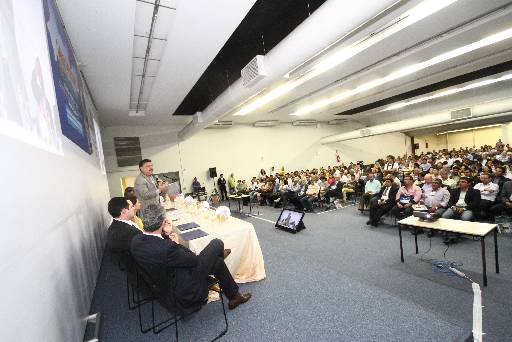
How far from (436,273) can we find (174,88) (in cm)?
612

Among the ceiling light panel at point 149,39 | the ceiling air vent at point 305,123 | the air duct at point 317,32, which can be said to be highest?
the ceiling light panel at point 149,39

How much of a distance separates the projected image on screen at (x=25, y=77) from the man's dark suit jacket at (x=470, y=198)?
5.84 metres

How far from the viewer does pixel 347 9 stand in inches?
101

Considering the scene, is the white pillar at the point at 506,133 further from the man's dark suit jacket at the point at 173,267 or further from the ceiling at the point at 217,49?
the man's dark suit jacket at the point at 173,267

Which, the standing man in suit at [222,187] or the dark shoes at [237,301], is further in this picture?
the standing man in suit at [222,187]

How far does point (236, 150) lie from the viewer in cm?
1277

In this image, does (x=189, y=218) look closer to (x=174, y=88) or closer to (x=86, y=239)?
(x=86, y=239)

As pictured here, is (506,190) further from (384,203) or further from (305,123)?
(305,123)

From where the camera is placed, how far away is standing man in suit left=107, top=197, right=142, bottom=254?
2.39m

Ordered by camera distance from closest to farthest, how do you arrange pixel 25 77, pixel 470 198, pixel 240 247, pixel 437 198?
pixel 25 77, pixel 240 247, pixel 470 198, pixel 437 198

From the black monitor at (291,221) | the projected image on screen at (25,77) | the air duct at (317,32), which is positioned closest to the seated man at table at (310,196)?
the black monitor at (291,221)

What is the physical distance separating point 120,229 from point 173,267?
0.84 metres

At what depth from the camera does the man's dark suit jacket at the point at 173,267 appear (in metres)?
1.98

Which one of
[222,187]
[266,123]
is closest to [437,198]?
[222,187]
